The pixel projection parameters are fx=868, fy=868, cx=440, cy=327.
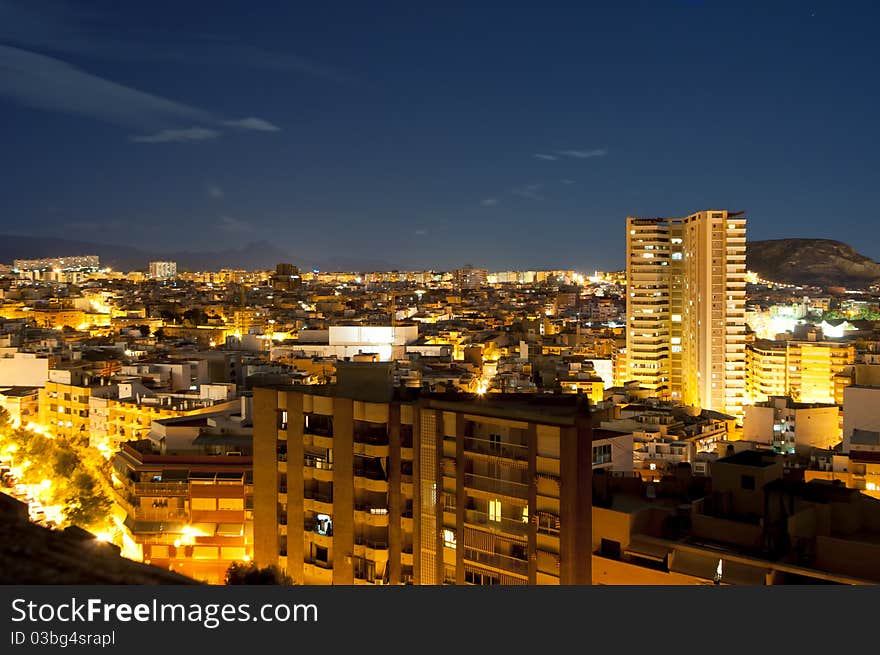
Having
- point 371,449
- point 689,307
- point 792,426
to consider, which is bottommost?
point 792,426

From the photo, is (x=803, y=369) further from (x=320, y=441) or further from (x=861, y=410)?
(x=320, y=441)

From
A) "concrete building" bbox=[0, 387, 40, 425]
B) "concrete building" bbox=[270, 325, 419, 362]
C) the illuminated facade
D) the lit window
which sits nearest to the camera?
the lit window

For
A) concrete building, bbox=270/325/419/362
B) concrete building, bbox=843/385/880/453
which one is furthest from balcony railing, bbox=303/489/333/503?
concrete building, bbox=270/325/419/362

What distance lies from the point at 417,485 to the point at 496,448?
2.75ft

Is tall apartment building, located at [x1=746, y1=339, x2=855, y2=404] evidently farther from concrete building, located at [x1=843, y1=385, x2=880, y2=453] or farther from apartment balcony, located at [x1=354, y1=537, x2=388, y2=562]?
apartment balcony, located at [x1=354, y1=537, x2=388, y2=562]

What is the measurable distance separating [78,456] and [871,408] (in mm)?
13741

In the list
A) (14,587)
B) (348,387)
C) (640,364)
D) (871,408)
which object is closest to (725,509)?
(348,387)

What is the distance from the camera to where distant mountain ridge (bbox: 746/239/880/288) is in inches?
2768

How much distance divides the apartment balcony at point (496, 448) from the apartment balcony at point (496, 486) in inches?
7.5

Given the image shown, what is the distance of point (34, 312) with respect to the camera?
42.0 m

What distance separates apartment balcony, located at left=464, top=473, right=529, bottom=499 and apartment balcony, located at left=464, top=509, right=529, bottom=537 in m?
0.19

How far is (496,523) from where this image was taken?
670cm

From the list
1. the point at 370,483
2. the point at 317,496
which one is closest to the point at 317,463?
the point at 317,496

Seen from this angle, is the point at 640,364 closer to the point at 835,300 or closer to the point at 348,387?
the point at 348,387
